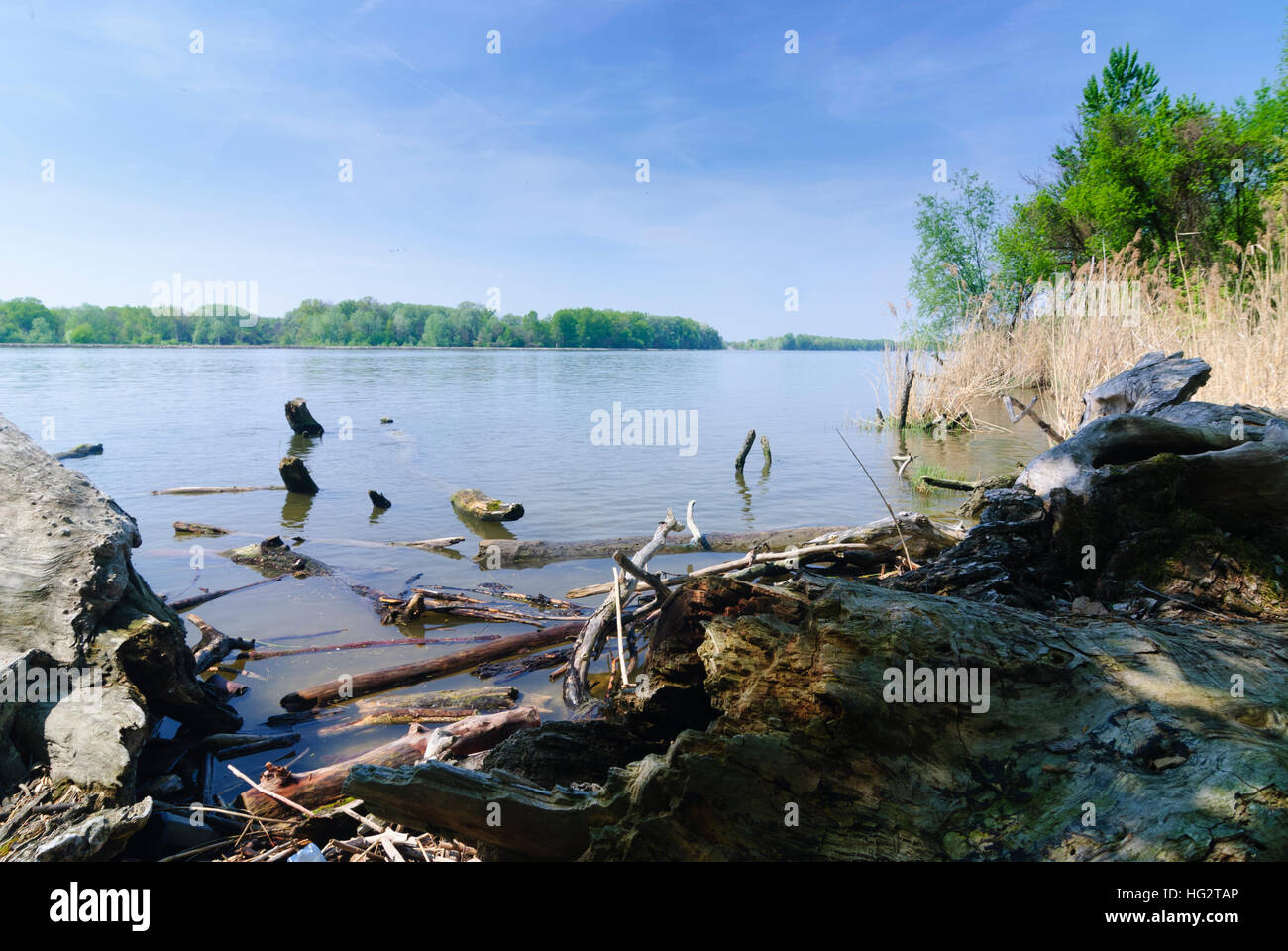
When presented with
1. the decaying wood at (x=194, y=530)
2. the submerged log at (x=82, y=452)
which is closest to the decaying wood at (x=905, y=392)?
the decaying wood at (x=194, y=530)

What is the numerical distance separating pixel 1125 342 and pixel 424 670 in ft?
40.5

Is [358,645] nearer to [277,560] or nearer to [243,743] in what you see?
[243,743]

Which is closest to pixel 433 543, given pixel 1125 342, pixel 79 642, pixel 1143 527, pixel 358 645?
pixel 358 645

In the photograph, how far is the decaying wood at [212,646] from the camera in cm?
569

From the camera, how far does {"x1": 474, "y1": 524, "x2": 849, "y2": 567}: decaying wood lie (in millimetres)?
8977

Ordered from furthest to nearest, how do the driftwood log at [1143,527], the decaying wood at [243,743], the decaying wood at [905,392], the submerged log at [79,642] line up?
the decaying wood at [905,392] → the decaying wood at [243,743] → the driftwood log at [1143,527] → the submerged log at [79,642]

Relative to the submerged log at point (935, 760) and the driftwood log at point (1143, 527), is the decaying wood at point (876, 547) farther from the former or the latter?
the submerged log at point (935, 760)

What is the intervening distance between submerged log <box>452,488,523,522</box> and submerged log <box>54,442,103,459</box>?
1215 centimetres

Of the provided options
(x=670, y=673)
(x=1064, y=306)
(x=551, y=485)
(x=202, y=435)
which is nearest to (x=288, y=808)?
(x=670, y=673)

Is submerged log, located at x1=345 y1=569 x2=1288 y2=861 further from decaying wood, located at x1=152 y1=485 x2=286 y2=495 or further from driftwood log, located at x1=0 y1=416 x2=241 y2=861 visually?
decaying wood, located at x1=152 y1=485 x2=286 y2=495

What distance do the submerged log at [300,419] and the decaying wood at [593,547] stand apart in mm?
14779

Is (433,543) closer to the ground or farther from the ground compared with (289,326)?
closer to the ground

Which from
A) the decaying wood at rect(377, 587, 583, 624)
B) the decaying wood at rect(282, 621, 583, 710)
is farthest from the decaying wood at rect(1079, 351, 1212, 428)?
the decaying wood at rect(377, 587, 583, 624)

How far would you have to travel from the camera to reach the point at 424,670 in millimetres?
5691
